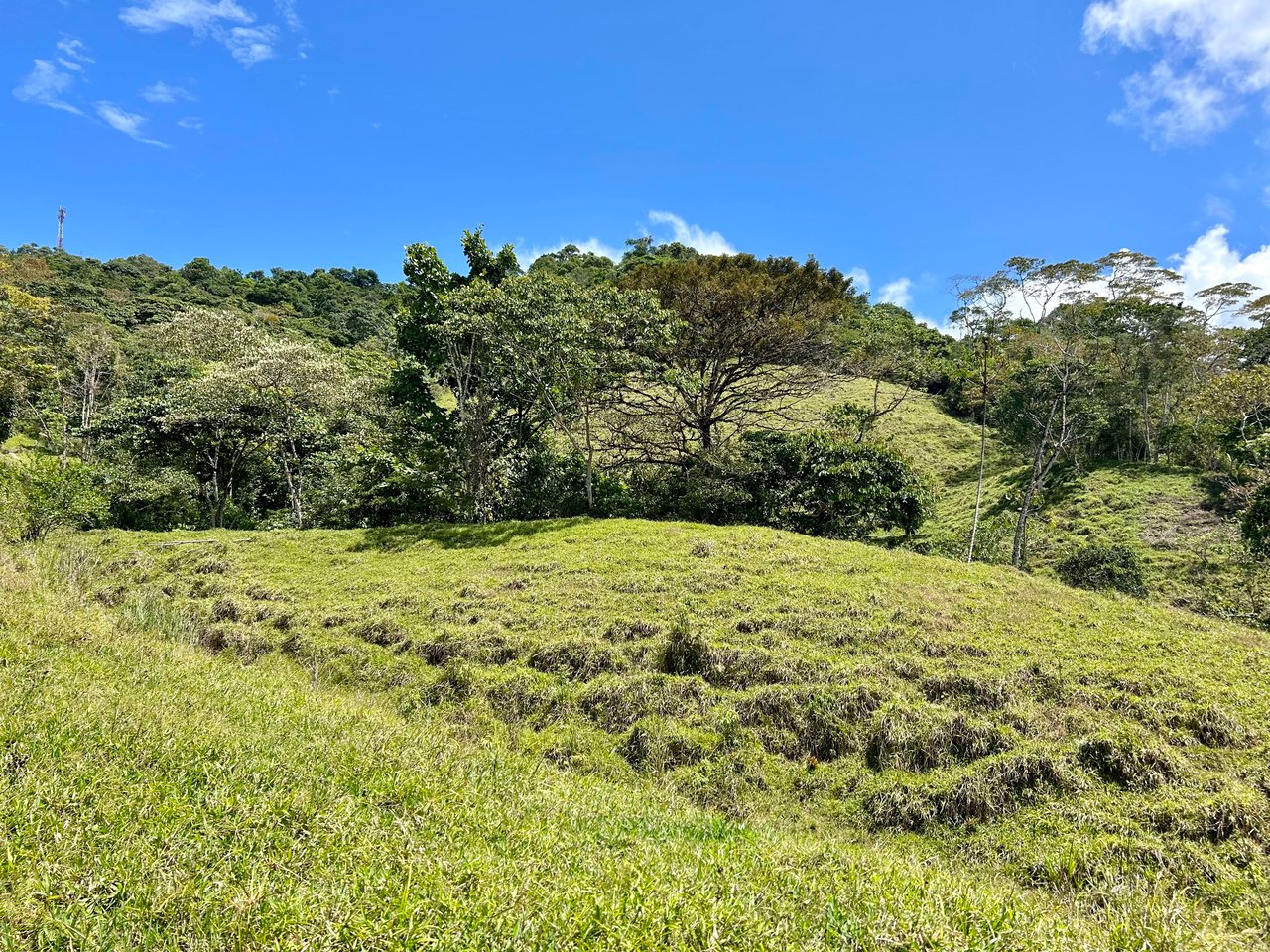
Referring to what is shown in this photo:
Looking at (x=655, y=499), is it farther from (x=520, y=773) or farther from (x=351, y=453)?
(x=520, y=773)

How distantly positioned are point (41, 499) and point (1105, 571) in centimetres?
2975

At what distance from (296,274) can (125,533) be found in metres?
87.3

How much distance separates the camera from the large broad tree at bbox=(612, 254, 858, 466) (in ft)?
60.1

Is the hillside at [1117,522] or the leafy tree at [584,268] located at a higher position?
the leafy tree at [584,268]

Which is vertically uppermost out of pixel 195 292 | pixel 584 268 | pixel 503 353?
pixel 195 292

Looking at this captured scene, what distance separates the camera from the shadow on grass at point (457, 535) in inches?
563

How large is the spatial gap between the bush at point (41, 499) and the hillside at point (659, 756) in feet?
17.7

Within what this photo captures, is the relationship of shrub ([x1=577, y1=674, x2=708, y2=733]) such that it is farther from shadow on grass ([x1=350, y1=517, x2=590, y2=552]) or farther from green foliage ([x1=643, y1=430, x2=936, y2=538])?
green foliage ([x1=643, y1=430, x2=936, y2=538])

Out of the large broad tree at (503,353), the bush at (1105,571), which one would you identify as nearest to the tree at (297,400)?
the large broad tree at (503,353)

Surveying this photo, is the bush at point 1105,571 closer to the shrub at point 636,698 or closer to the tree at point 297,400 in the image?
the shrub at point 636,698

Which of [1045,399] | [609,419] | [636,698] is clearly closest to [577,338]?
[609,419]

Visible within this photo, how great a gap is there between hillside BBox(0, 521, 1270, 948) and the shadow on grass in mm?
2429

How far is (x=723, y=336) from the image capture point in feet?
62.4

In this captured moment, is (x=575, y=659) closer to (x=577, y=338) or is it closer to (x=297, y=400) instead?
(x=577, y=338)
